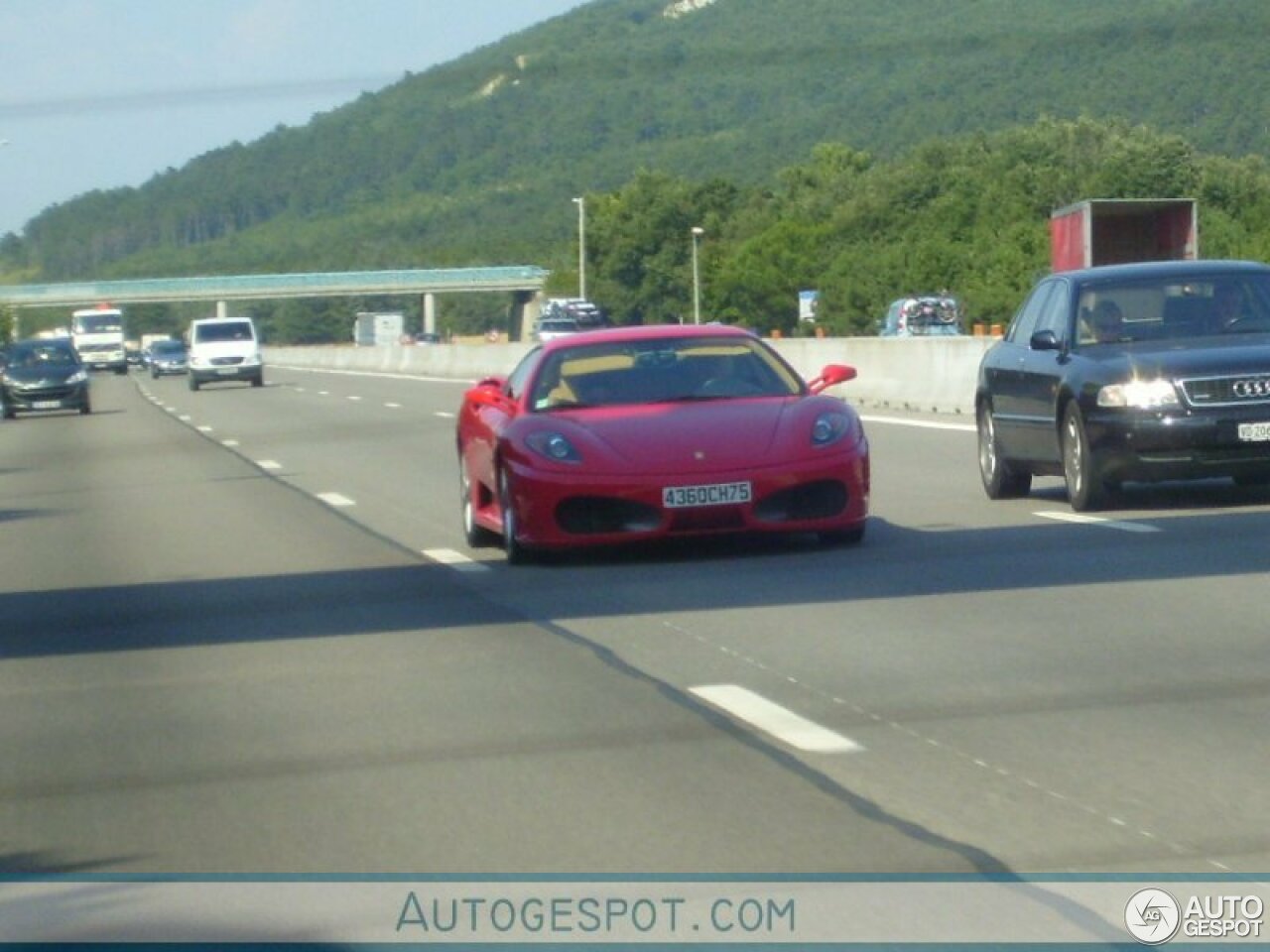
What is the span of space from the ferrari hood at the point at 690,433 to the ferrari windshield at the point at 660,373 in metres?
0.31

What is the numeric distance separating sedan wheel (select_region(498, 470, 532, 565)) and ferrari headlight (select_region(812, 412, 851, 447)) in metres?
1.60

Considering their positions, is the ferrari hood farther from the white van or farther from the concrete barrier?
the white van

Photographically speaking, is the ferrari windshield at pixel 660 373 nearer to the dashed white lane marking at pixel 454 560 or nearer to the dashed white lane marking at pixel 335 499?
the dashed white lane marking at pixel 454 560

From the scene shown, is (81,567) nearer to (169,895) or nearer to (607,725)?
(607,725)

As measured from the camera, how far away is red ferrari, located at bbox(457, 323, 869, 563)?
1305 cm

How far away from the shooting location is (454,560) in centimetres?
1445

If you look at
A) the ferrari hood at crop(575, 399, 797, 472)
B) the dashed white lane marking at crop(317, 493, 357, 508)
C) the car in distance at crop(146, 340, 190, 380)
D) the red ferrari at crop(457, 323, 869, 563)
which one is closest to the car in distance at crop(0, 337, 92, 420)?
the dashed white lane marking at crop(317, 493, 357, 508)

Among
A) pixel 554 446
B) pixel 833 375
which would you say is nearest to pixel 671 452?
pixel 554 446

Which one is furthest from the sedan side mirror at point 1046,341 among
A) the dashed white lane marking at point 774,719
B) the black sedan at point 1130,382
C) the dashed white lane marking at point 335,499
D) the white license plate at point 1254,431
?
the dashed white lane marking at point 774,719

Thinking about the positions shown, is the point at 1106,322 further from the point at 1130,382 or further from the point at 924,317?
the point at 924,317

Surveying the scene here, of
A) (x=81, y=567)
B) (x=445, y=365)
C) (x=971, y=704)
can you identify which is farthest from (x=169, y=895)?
(x=445, y=365)

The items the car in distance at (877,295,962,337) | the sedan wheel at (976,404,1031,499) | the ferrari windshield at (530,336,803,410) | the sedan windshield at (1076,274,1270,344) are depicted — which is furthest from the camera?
the car in distance at (877,295,962,337)

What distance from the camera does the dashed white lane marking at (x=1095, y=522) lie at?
14172 millimetres

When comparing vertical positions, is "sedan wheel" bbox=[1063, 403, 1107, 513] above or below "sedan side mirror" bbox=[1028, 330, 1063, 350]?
below
